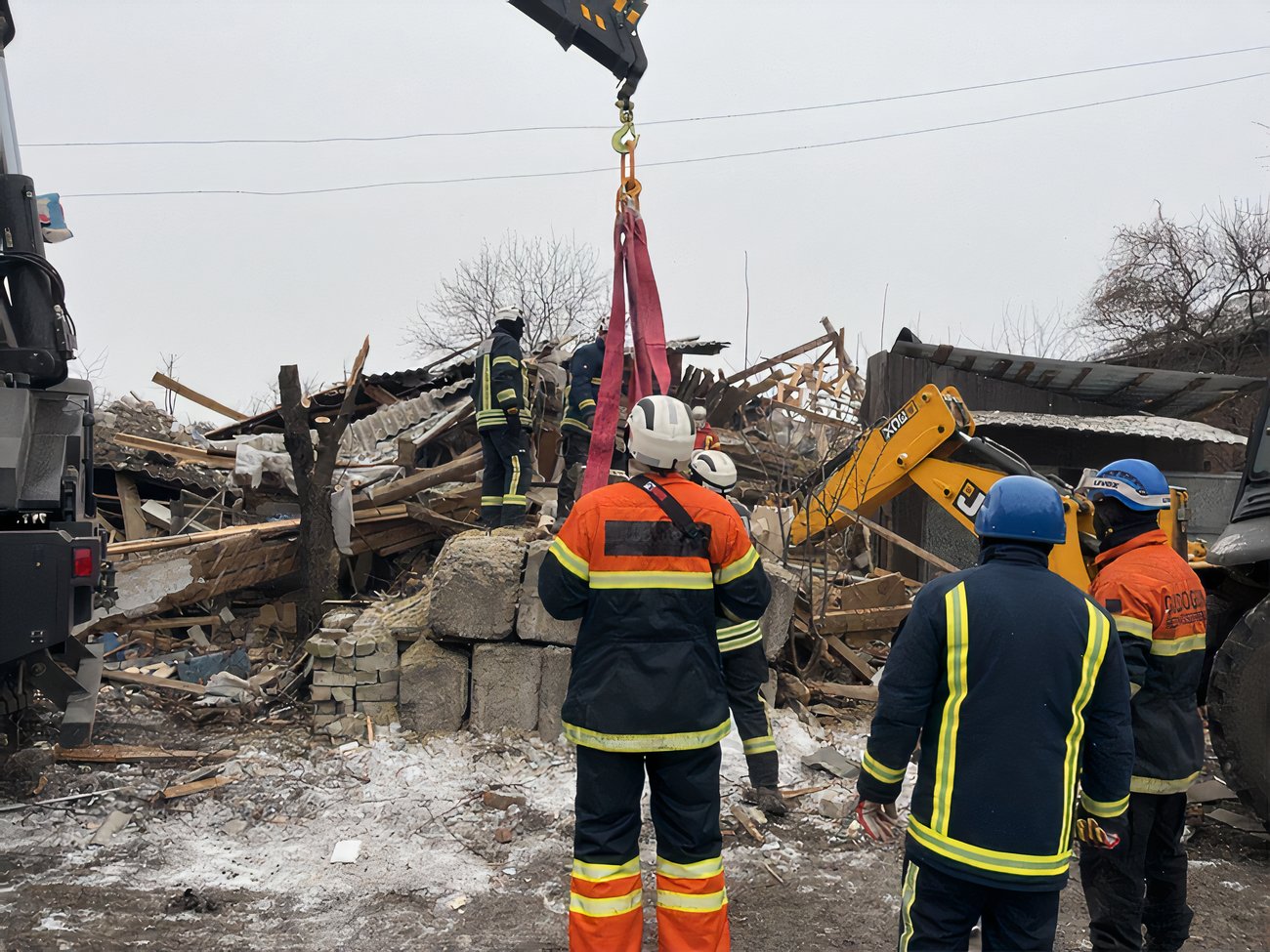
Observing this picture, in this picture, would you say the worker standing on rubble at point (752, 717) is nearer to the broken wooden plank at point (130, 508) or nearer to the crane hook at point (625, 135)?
the crane hook at point (625, 135)

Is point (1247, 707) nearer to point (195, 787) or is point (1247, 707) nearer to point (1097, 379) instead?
point (195, 787)

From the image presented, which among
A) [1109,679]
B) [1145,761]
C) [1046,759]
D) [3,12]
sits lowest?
[1145,761]

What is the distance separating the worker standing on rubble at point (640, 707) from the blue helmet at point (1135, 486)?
62.8 inches

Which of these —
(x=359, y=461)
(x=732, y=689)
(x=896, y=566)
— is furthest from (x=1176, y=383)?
(x=359, y=461)

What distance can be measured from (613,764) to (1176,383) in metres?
10.5

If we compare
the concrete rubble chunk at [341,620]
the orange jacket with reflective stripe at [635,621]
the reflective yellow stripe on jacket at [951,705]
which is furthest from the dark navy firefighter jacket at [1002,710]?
the concrete rubble chunk at [341,620]

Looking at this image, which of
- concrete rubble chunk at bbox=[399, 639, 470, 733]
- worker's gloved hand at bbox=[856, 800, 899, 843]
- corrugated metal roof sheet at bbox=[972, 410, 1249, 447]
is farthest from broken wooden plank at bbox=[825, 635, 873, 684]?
worker's gloved hand at bbox=[856, 800, 899, 843]

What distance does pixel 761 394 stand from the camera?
15578 millimetres

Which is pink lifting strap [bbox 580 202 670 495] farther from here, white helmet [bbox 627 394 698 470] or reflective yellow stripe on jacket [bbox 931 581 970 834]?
reflective yellow stripe on jacket [bbox 931 581 970 834]

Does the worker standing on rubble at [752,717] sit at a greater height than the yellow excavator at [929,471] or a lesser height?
lesser

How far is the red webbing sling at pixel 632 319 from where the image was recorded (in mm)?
4965

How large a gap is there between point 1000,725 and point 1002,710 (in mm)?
45

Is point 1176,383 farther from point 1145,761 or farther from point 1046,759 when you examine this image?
point 1046,759

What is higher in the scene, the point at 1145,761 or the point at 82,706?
the point at 1145,761
